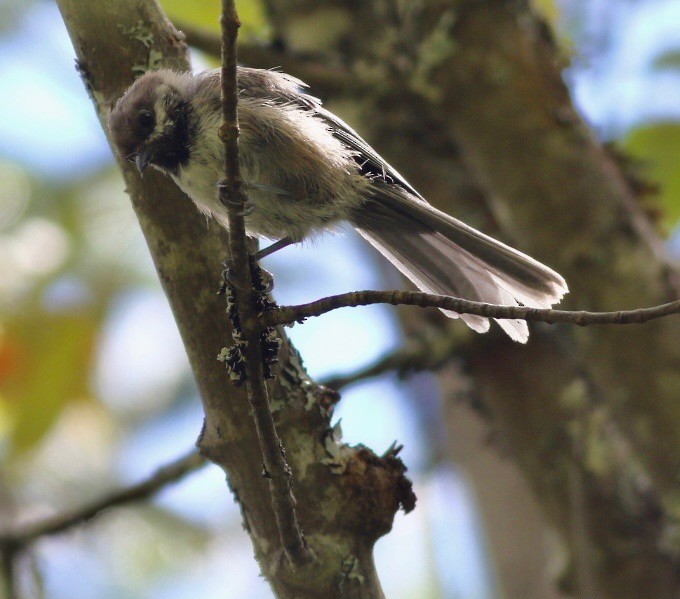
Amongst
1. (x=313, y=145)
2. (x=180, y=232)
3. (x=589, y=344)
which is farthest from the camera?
(x=589, y=344)

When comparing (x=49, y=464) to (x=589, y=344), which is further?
(x=49, y=464)

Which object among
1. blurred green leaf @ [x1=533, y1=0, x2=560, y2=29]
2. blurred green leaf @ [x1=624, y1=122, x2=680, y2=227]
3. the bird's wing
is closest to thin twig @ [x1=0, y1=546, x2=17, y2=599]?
the bird's wing

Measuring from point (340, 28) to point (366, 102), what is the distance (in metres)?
0.64

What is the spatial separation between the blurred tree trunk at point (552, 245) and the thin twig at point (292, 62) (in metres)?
0.11

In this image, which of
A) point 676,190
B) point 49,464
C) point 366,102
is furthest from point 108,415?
point 676,190

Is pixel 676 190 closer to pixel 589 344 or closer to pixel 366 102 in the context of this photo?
pixel 589 344

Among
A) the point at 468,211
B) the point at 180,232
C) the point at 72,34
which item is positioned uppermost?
the point at 468,211

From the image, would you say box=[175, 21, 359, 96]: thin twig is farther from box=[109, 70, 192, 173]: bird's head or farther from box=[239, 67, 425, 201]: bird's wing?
box=[109, 70, 192, 173]: bird's head

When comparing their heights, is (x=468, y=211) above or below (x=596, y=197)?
above

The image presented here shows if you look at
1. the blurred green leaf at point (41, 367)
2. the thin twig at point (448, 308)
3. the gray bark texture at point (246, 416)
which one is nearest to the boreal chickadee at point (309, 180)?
the gray bark texture at point (246, 416)

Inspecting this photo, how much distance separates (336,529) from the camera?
257cm

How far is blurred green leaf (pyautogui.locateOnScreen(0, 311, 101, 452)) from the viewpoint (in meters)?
4.86

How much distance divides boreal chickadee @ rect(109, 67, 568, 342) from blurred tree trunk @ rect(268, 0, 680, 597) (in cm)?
79

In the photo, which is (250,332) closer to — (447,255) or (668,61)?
(447,255)
